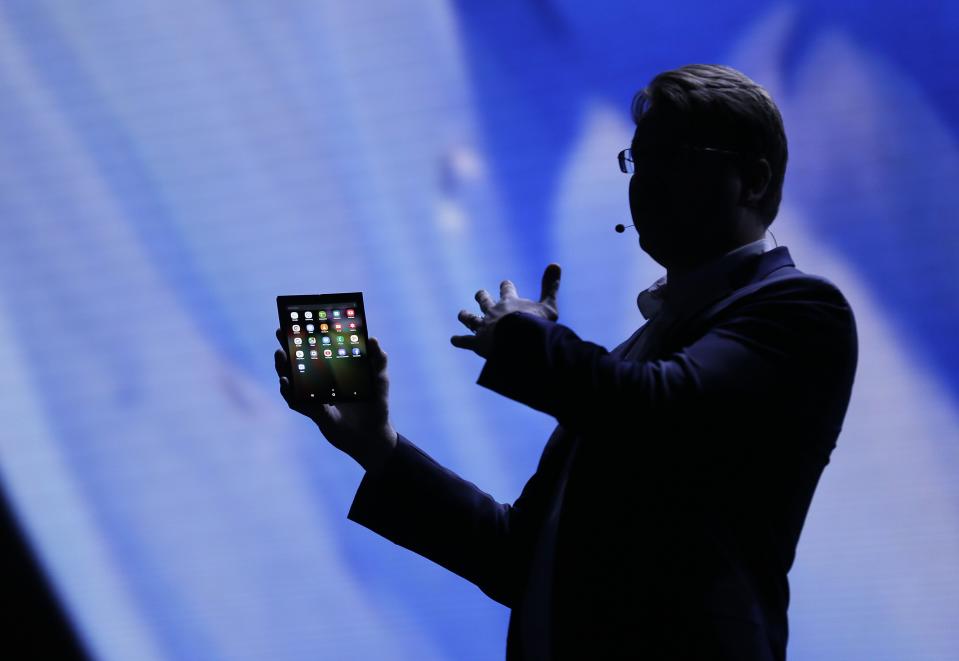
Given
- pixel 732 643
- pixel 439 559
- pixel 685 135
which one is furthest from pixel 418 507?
pixel 685 135

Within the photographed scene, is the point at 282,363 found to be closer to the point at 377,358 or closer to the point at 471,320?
the point at 377,358

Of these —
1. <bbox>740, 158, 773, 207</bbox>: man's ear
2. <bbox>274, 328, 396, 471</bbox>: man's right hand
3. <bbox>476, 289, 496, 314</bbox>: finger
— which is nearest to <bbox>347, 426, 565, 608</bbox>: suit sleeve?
<bbox>274, 328, 396, 471</bbox>: man's right hand

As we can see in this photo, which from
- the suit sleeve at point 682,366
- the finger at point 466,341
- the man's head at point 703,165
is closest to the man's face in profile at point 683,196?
the man's head at point 703,165

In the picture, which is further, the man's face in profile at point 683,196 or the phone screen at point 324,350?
the phone screen at point 324,350

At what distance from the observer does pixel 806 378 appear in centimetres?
80

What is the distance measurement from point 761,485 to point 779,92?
1.01m

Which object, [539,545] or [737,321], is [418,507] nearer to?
[539,545]

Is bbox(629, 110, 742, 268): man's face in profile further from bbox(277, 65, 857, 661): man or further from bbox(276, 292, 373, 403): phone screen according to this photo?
bbox(276, 292, 373, 403): phone screen

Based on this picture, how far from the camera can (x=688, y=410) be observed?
2.44 ft

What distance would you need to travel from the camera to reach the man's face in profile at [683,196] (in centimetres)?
90

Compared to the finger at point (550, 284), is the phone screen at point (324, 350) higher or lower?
lower

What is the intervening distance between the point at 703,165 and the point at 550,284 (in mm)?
200

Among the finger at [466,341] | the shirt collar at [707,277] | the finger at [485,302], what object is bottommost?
the finger at [466,341]

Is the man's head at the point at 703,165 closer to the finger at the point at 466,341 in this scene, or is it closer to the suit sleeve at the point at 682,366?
the suit sleeve at the point at 682,366
